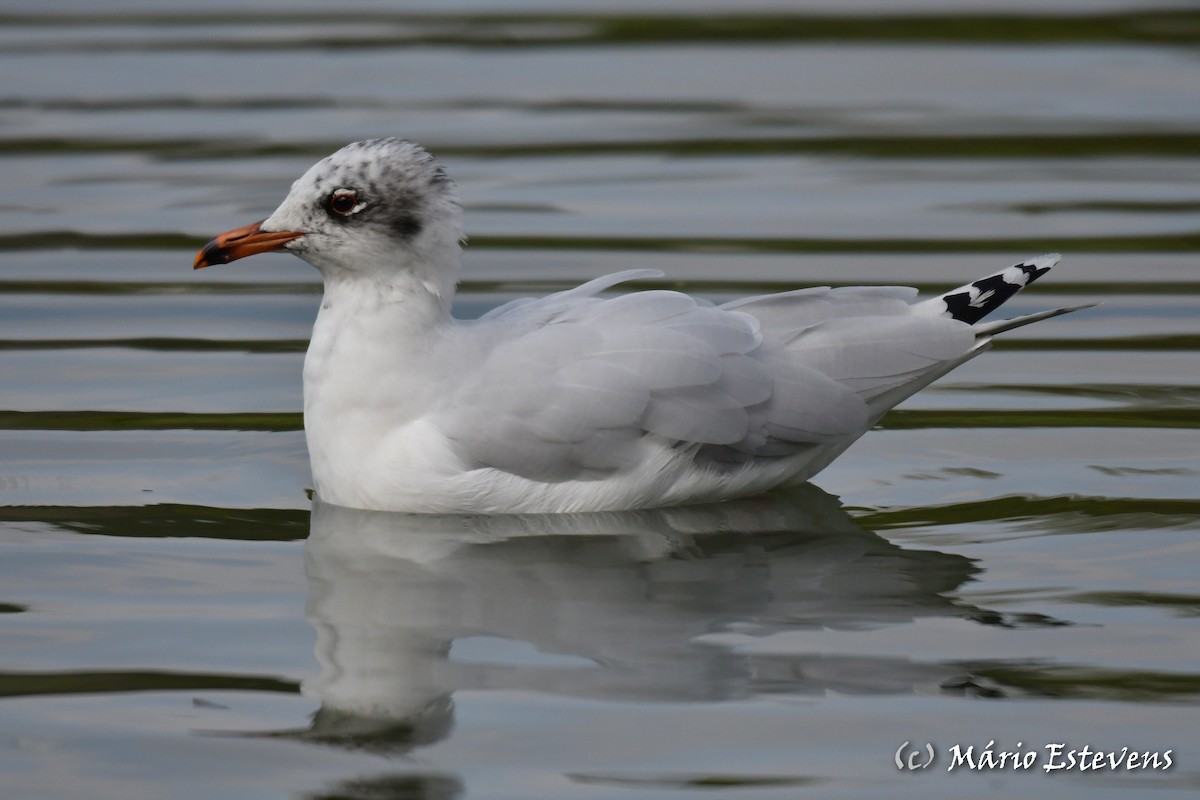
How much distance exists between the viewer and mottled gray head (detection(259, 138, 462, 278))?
7117 millimetres

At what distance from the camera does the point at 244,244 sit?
23.5ft

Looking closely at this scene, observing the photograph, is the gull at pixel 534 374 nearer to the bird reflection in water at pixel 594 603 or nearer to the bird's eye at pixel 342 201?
the bird's eye at pixel 342 201

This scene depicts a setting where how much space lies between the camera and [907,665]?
5.86 meters

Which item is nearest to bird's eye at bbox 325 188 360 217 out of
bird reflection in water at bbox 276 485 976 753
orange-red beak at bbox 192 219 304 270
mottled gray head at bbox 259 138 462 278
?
mottled gray head at bbox 259 138 462 278

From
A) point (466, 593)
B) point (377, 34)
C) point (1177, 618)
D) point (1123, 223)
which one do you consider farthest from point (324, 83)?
point (1177, 618)

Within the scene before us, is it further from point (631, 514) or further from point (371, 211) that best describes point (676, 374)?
point (371, 211)

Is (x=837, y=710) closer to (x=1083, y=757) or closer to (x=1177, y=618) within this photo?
(x=1083, y=757)

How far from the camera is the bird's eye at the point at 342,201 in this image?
7121 millimetres

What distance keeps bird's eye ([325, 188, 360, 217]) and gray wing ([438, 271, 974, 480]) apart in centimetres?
63

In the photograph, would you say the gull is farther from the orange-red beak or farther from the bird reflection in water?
the bird reflection in water

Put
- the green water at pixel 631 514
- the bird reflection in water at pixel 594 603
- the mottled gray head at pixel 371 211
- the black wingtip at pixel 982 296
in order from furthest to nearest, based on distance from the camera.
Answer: the black wingtip at pixel 982 296, the mottled gray head at pixel 371 211, the bird reflection in water at pixel 594 603, the green water at pixel 631 514

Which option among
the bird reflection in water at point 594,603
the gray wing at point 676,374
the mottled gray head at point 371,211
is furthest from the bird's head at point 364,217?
the bird reflection in water at point 594,603

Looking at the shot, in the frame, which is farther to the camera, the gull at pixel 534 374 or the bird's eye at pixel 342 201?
the bird's eye at pixel 342 201

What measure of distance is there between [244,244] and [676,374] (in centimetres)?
159
